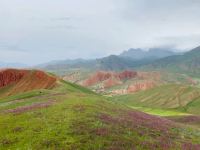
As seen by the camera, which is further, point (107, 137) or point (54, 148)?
point (107, 137)

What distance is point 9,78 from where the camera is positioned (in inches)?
5901

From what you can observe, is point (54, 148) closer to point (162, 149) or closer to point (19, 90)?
point (162, 149)

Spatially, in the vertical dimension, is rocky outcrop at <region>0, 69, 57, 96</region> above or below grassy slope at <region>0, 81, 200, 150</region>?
above

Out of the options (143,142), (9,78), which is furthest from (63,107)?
(9,78)

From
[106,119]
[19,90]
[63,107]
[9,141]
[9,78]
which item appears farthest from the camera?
[9,78]

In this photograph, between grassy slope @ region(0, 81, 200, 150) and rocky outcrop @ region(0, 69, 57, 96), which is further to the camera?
rocky outcrop @ region(0, 69, 57, 96)

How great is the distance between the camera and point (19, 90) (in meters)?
122

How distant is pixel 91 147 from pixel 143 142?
5.61m

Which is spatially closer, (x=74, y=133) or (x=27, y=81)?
(x=74, y=133)

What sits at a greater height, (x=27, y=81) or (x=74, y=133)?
(x=27, y=81)

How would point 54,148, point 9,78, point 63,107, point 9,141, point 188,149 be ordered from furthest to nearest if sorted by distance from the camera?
point 9,78, point 63,107, point 188,149, point 9,141, point 54,148

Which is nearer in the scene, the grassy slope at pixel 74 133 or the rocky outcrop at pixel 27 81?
the grassy slope at pixel 74 133

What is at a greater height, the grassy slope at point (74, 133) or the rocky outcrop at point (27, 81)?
the rocky outcrop at point (27, 81)

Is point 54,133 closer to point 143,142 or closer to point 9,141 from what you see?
point 9,141
